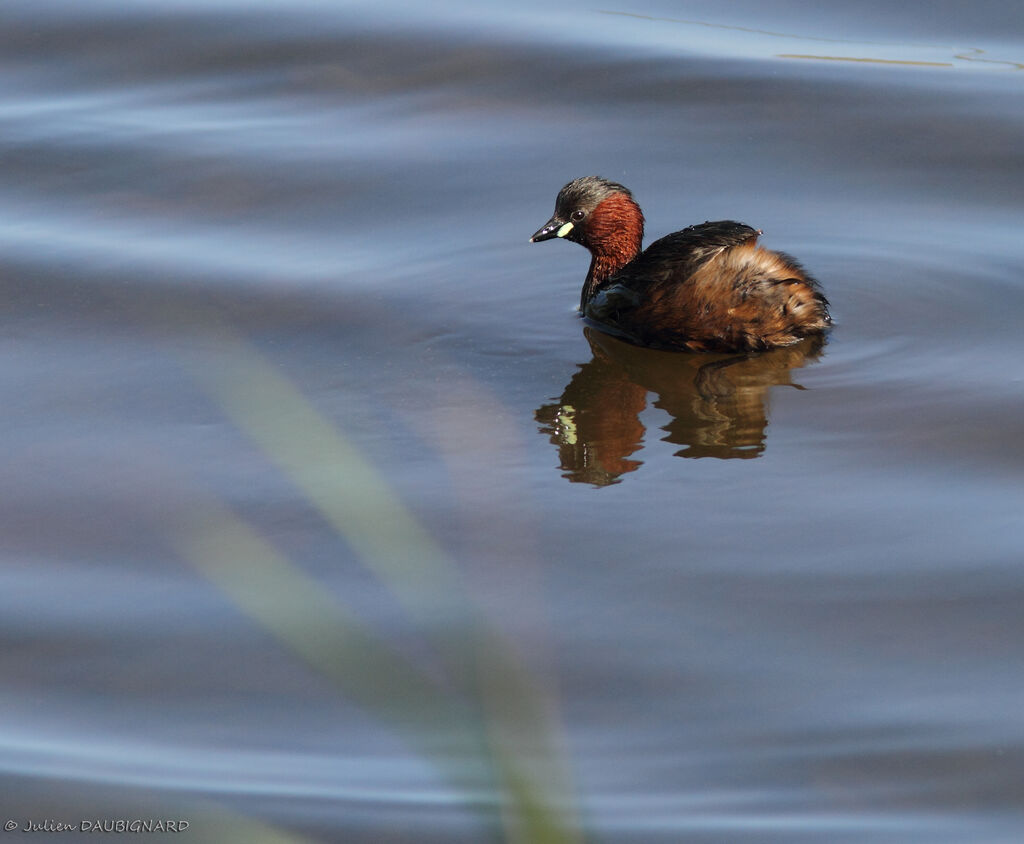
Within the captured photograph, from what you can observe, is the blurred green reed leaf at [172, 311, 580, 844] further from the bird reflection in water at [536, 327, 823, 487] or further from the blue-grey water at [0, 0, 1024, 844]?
the bird reflection in water at [536, 327, 823, 487]

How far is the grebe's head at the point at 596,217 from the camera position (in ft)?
22.6

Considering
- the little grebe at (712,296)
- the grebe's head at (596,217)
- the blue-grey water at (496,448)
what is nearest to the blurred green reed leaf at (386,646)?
the blue-grey water at (496,448)

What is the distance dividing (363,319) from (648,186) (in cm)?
193

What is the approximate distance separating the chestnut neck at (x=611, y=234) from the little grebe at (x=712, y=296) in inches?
11.4

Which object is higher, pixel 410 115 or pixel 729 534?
pixel 410 115

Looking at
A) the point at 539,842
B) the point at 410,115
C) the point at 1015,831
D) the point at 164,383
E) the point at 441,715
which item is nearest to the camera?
the point at 539,842

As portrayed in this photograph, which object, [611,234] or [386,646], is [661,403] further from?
[386,646]

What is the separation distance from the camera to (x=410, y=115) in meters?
8.68

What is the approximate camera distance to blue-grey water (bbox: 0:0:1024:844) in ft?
12.4

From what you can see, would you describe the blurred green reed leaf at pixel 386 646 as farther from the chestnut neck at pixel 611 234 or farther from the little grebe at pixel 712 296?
the chestnut neck at pixel 611 234

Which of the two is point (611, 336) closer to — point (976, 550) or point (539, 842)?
point (976, 550)

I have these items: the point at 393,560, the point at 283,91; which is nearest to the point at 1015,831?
the point at 393,560

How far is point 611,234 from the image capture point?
694 centimetres

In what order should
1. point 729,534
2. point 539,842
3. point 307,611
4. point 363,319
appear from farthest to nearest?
point 363,319
point 729,534
point 307,611
point 539,842
